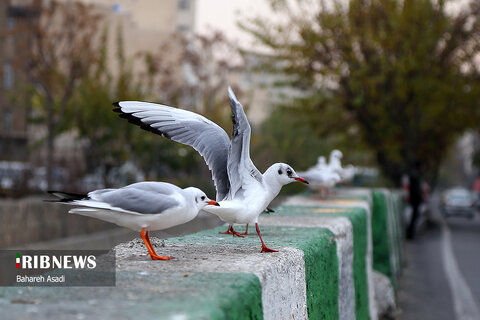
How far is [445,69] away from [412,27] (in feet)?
8.81

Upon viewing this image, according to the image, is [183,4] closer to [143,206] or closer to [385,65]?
[385,65]

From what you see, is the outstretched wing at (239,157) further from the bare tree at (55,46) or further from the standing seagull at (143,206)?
the bare tree at (55,46)

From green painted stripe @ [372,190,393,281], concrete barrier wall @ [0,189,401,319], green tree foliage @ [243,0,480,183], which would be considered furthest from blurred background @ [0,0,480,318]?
concrete barrier wall @ [0,189,401,319]

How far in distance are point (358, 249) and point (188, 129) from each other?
3.01m

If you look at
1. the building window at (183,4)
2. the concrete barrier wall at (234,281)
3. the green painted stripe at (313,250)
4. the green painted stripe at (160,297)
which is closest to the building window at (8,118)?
the building window at (183,4)

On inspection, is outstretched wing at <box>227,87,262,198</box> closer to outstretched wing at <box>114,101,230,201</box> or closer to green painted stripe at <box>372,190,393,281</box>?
outstretched wing at <box>114,101,230,201</box>

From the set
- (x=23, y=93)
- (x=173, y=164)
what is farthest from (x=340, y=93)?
(x=23, y=93)

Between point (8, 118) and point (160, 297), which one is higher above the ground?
point (8, 118)

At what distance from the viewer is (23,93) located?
41750 millimetres

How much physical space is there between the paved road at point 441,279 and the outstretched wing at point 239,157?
7.93 metres

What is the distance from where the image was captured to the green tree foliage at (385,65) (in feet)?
92.6

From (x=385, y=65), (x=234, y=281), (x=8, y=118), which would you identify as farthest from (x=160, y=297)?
(x=8, y=118)

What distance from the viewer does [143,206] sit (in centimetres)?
393

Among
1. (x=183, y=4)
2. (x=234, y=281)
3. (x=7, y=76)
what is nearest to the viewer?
(x=234, y=281)
